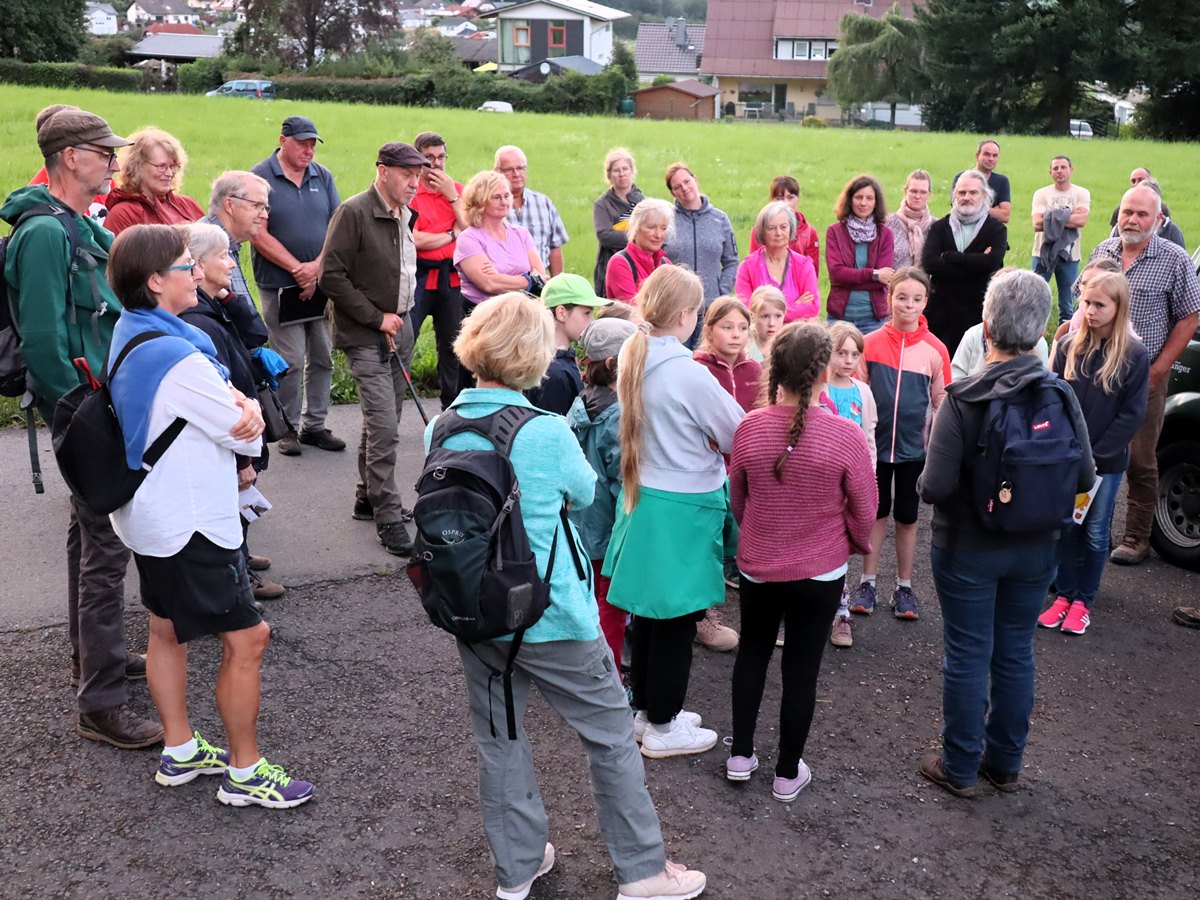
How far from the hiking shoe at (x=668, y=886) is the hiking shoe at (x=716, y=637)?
6.12 feet

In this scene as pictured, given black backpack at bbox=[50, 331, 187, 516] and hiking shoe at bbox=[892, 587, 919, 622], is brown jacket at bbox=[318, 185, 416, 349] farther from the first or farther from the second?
hiking shoe at bbox=[892, 587, 919, 622]

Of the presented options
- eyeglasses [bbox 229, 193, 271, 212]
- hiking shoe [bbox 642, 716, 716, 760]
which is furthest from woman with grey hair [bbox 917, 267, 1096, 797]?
eyeglasses [bbox 229, 193, 271, 212]

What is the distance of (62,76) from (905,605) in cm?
5290

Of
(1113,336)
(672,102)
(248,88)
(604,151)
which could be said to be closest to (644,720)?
(1113,336)

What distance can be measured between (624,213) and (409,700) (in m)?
5.24

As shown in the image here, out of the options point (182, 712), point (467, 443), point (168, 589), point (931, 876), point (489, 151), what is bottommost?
point (931, 876)

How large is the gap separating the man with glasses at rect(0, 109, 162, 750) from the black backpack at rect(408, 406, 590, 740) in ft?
5.86

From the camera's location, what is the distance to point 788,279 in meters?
7.79

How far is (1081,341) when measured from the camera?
552 centimetres

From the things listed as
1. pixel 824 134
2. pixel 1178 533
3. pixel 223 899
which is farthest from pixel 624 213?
pixel 824 134

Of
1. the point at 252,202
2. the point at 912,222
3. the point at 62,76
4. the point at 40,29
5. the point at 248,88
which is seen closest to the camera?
the point at 252,202

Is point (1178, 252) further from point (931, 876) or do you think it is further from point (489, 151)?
point (489, 151)

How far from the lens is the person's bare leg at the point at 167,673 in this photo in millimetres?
3945

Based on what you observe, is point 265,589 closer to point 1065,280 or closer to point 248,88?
point 1065,280
